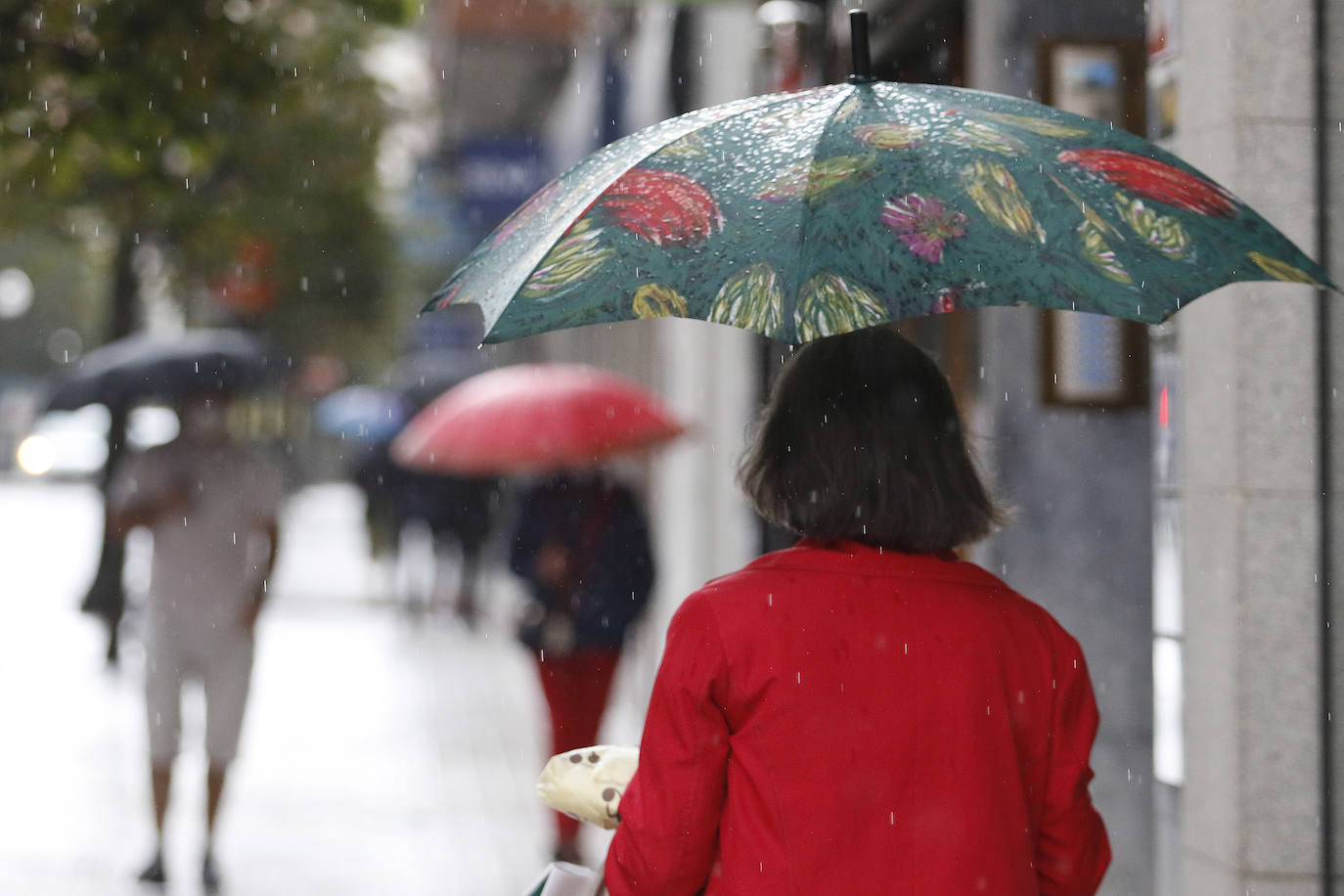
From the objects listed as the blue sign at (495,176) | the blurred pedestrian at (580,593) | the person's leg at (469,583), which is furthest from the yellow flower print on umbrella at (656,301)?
the person's leg at (469,583)

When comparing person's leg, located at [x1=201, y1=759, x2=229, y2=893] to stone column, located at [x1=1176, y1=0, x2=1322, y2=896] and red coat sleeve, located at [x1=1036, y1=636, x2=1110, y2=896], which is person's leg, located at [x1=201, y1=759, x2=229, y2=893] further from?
red coat sleeve, located at [x1=1036, y1=636, x2=1110, y2=896]

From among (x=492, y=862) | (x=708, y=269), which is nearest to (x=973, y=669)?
(x=708, y=269)

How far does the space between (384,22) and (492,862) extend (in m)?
3.85

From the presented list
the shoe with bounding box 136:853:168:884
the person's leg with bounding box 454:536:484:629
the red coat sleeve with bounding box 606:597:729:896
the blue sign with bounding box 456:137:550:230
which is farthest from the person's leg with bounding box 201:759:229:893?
the person's leg with bounding box 454:536:484:629

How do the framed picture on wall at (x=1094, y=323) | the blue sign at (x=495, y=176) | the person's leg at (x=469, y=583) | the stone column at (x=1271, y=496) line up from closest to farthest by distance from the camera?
the stone column at (x=1271, y=496) < the framed picture on wall at (x=1094, y=323) < the blue sign at (x=495, y=176) < the person's leg at (x=469, y=583)

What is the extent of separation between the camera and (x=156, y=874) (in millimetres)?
7070

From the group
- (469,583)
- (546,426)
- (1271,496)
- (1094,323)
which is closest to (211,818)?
(546,426)

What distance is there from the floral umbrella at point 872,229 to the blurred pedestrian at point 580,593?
4162mm

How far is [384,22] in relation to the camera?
7922 mm

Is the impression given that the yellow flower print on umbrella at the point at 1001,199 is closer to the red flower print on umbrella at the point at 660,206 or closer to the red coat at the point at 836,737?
the red flower print on umbrella at the point at 660,206

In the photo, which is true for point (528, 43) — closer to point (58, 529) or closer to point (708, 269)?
point (58, 529)

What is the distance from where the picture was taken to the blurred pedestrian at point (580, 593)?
6.96 m

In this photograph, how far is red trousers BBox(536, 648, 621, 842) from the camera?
697 cm

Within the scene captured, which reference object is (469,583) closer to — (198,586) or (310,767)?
(310,767)
